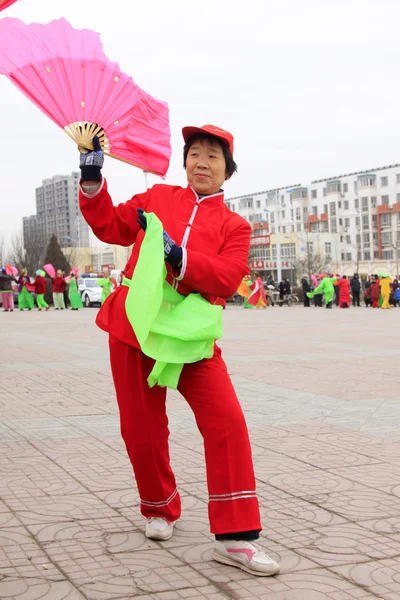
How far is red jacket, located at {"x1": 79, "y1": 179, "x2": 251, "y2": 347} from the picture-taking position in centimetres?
354

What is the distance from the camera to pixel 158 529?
3746 mm

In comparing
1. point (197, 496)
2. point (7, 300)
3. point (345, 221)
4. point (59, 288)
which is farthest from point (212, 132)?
point (345, 221)

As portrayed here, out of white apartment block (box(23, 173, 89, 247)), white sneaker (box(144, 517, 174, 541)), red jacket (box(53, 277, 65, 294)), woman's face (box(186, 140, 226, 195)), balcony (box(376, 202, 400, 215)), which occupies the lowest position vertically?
white sneaker (box(144, 517, 174, 541))

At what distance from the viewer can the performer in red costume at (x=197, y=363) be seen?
3.47 metres

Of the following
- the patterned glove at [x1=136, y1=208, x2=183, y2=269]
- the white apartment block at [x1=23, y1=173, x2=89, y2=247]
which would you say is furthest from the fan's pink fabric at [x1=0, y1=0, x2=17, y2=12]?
the white apartment block at [x1=23, y1=173, x2=89, y2=247]

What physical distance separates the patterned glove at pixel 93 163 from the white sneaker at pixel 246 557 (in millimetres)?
1695

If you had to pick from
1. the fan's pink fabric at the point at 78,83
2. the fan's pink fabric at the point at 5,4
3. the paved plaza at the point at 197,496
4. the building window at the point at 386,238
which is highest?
A: the building window at the point at 386,238

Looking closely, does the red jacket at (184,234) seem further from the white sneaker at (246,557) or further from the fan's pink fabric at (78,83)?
the white sneaker at (246,557)

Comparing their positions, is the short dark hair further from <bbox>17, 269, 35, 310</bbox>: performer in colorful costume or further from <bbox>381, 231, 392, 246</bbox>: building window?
<bbox>381, 231, 392, 246</bbox>: building window

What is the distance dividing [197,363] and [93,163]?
1.00 m

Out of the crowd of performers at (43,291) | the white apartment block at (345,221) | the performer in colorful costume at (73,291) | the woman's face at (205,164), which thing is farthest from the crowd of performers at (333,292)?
the white apartment block at (345,221)

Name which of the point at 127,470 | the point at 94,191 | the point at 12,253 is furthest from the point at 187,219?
the point at 12,253

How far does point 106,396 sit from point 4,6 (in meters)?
5.51

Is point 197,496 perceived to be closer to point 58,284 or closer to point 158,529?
point 158,529
